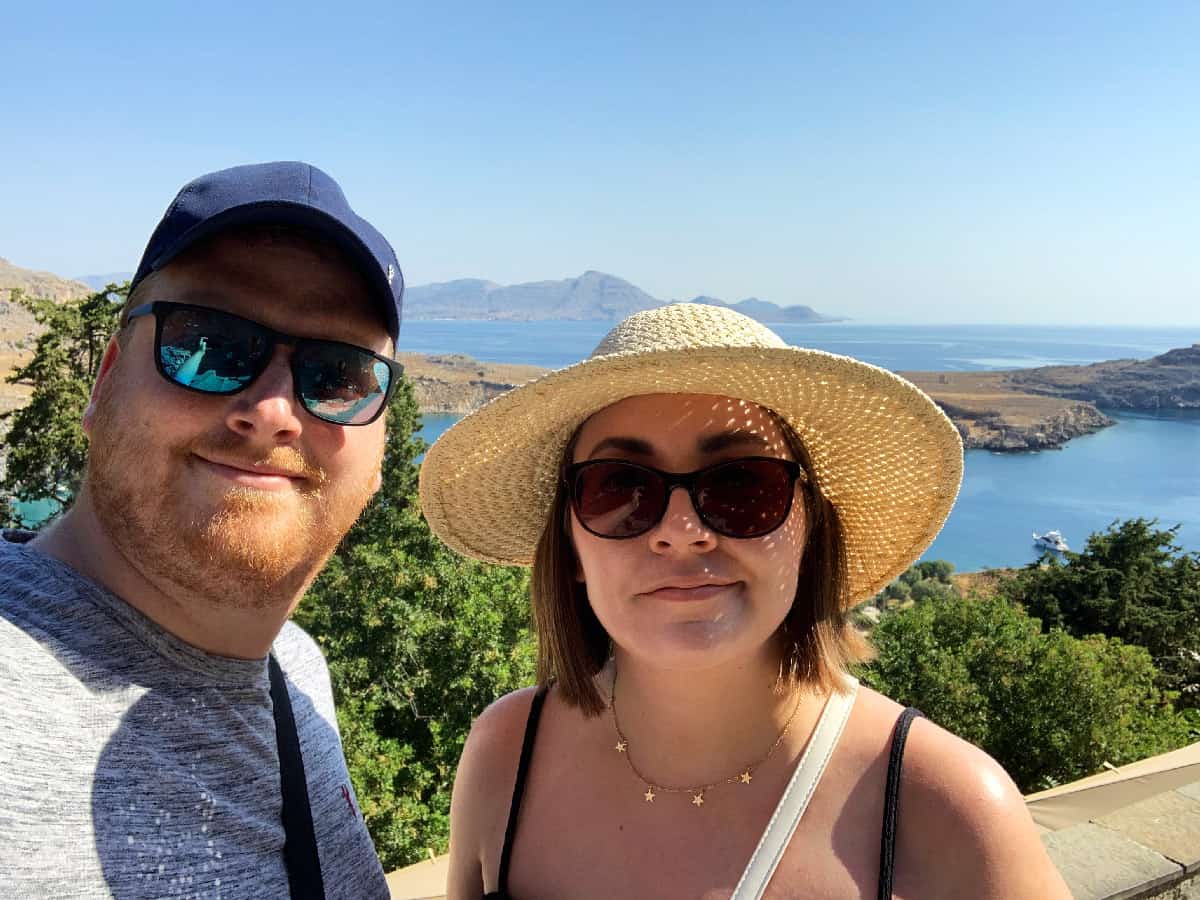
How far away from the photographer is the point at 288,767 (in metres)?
1.59

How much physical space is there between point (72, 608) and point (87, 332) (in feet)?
75.0

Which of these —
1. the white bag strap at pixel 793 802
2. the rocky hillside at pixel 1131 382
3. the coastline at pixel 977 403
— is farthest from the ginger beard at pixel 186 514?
the rocky hillside at pixel 1131 382

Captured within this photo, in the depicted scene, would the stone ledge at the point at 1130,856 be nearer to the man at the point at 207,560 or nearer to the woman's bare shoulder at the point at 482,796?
the woman's bare shoulder at the point at 482,796

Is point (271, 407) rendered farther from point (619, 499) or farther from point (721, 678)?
point (721, 678)

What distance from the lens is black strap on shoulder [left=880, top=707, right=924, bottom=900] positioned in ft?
4.37

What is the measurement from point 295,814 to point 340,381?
95 centimetres

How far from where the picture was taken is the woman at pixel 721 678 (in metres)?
1.39

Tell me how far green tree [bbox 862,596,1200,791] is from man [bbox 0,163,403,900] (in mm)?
14650

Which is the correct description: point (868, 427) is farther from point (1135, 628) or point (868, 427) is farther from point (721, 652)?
point (1135, 628)

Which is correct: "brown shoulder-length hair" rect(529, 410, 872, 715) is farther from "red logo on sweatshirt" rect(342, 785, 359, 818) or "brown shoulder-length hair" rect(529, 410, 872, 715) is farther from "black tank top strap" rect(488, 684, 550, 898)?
"red logo on sweatshirt" rect(342, 785, 359, 818)

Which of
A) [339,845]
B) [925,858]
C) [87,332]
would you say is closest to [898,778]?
[925,858]

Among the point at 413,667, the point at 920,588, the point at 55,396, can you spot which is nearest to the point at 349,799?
the point at 413,667

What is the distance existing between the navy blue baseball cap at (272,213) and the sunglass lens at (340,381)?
6.0 inches

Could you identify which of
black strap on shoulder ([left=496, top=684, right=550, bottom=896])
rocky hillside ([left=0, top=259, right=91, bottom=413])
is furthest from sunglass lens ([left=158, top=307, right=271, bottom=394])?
rocky hillside ([left=0, top=259, right=91, bottom=413])
